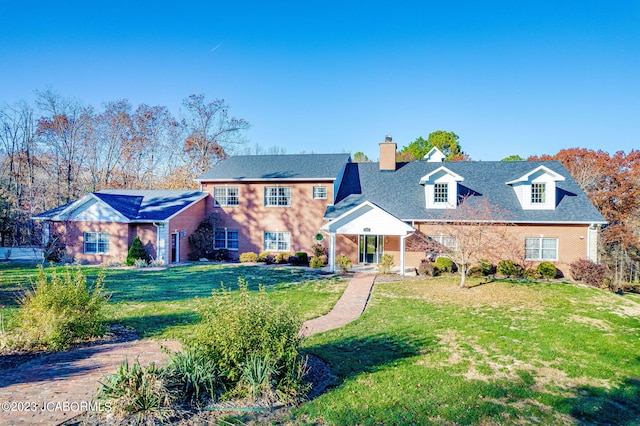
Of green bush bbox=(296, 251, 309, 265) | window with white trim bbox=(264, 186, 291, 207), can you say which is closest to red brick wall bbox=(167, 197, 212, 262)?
window with white trim bbox=(264, 186, 291, 207)

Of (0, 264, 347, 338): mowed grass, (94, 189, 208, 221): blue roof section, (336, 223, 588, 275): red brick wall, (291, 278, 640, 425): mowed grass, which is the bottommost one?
(291, 278, 640, 425): mowed grass

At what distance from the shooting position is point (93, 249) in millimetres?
23406

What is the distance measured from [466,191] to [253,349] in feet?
65.1

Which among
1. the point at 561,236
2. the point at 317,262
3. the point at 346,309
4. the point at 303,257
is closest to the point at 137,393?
the point at 346,309

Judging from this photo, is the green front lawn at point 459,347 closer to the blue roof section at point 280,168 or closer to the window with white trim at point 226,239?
the window with white trim at point 226,239

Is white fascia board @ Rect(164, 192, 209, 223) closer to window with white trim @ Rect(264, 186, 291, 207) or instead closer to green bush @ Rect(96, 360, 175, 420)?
window with white trim @ Rect(264, 186, 291, 207)

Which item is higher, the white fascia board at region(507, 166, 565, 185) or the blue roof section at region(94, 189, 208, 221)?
the white fascia board at region(507, 166, 565, 185)

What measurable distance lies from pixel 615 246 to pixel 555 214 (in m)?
15.3

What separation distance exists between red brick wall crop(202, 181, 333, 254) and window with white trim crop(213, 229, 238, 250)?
0.37 metres

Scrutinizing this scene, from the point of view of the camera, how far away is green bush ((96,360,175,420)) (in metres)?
5.41

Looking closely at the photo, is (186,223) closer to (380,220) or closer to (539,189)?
(380,220)

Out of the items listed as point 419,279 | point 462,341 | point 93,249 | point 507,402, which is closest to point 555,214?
point 419,279

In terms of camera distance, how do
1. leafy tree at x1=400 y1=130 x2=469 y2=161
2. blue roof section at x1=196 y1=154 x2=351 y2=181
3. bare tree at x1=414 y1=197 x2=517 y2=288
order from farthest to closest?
1. leafy tree at x1=400 y1=130 x2=469 y2=161
2. blue roof section at x1=196 y1=154 x2=351 y2=181
3. bare tree at x1=414 y1=197 x2=517 y2=288

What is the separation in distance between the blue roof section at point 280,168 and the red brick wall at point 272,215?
1.81 feet
